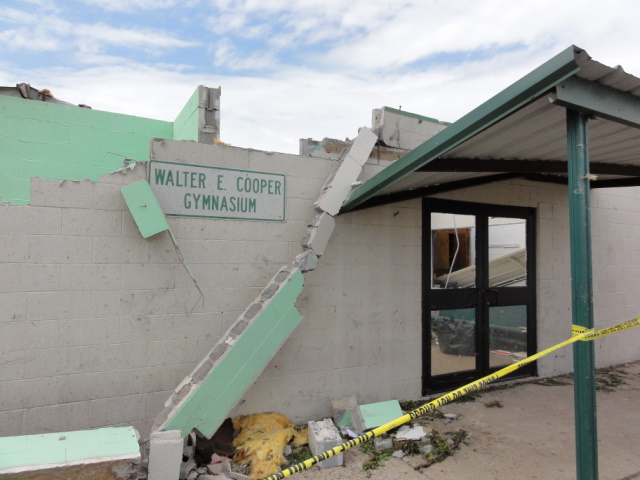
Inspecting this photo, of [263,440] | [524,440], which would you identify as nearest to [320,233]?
[263,440]

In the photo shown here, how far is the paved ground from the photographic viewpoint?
364cm

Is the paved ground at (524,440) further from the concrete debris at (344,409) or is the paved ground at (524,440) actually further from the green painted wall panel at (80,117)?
the green painted wall panel at (80,117)

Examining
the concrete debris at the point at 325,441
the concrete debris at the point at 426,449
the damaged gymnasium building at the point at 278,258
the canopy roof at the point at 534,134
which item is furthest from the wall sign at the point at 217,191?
the concrete debris at the point at 426,449

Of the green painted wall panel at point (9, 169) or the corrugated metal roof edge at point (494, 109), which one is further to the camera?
the green painted wall panel at point (9, 169)

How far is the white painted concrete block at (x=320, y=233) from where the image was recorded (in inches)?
167

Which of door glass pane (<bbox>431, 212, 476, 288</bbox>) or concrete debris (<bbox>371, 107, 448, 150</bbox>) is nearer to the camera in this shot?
concrete debris (<bbox>371, 107, 448, 150</bbox>)

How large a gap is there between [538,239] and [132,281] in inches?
210

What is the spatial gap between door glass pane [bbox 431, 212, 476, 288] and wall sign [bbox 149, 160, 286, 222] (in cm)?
215

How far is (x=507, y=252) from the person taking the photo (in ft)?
20.2

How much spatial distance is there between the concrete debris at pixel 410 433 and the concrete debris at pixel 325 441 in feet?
2.27

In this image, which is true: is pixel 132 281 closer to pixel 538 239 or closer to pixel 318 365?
pixel 318 365

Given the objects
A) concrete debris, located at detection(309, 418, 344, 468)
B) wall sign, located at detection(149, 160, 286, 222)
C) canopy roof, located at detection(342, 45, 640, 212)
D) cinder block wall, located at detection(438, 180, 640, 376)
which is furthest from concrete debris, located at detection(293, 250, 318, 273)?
cinder block wall, located at detection(438, 180, 640, 376)

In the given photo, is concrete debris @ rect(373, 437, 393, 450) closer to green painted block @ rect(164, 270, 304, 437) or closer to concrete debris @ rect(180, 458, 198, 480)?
green painted block @ rect(164, 270, 304, 437)

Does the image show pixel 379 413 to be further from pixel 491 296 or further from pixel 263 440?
pixel 491 296
